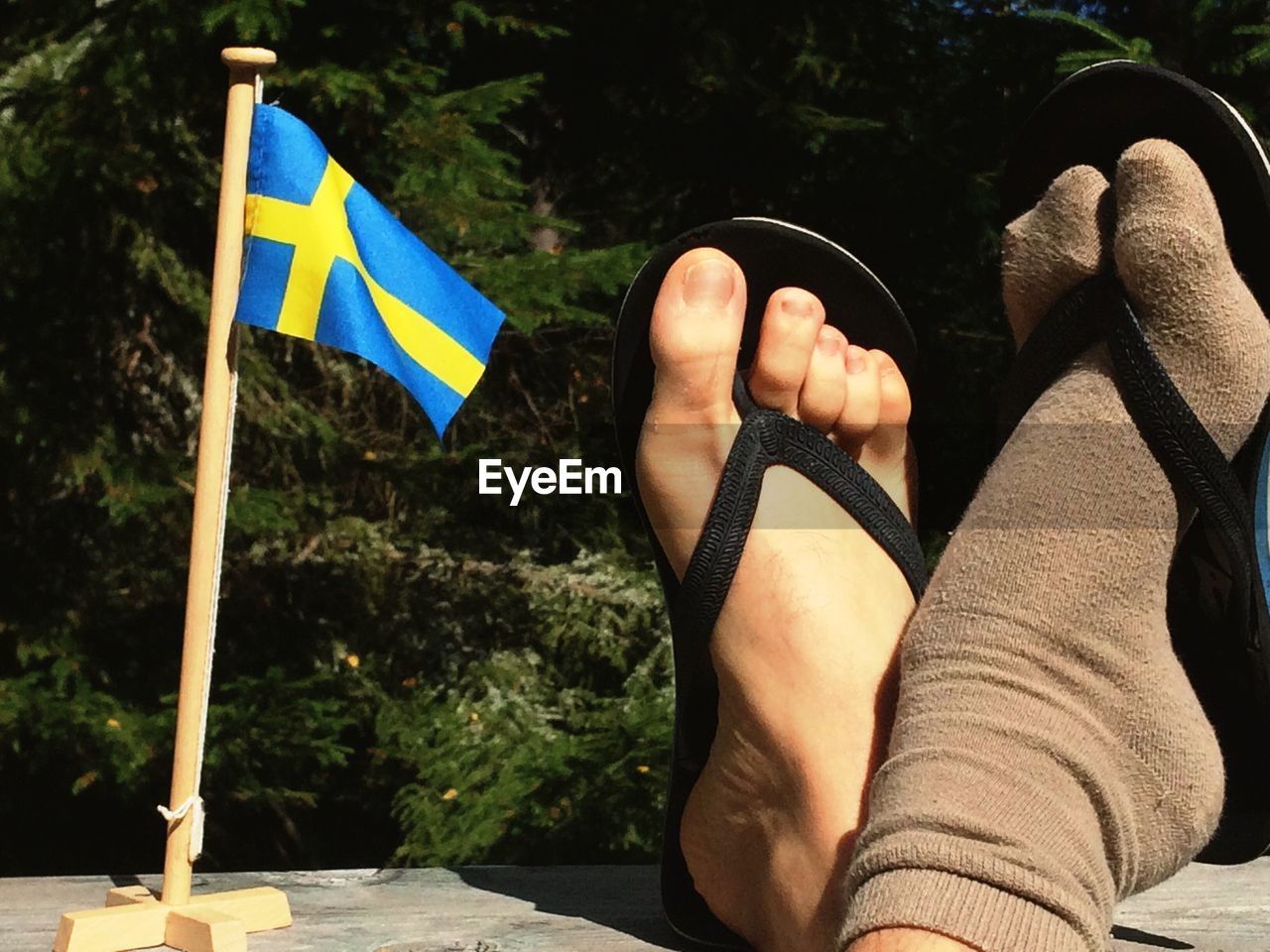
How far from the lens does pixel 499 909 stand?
141 centimetres

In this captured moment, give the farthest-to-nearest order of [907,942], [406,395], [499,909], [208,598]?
[406,395]
[499,909]
[208,598]
[907,942]

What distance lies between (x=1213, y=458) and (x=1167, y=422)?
0.17 feet

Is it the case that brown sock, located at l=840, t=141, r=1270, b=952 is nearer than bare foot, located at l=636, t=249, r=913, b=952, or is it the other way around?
brown sock, located at l=840, t=141, r=1270, b=952

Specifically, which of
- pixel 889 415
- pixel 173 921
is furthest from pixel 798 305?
pixel 173 921

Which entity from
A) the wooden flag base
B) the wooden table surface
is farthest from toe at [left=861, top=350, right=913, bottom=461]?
the wooden flag base

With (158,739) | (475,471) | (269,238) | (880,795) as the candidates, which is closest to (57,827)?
(158,739)

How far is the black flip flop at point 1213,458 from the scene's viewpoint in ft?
3.85

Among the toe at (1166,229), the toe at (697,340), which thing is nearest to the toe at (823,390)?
the toe at (697,340)

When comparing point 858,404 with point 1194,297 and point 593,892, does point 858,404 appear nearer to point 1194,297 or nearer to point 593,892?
point 1194,297

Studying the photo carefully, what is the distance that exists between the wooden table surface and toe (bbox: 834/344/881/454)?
551 millimetres

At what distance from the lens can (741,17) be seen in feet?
9.33

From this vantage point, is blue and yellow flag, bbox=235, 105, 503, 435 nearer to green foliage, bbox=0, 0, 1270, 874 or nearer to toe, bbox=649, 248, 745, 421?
toe, bbox=649, 248, 745, 421

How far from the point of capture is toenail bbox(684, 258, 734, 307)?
1.37m

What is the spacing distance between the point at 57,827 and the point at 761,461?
6.94ft
